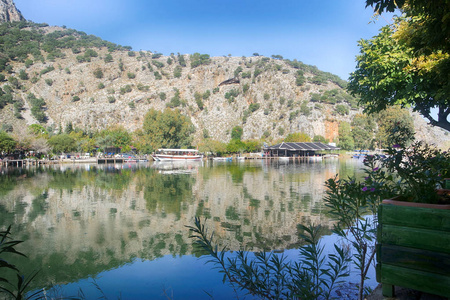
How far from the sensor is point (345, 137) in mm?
96375

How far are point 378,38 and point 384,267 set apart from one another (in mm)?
12035

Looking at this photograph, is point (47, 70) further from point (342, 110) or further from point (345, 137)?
point (342, 110)

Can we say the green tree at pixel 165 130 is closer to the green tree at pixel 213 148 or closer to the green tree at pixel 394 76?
the green tree at pixel 213 148

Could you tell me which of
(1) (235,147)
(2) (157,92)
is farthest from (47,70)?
(1) (235,147)

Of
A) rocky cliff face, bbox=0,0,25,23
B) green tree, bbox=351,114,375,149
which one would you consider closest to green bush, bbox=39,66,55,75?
rocky cliff face, bbox=0,0,25,23

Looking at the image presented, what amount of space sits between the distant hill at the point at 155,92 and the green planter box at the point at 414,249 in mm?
99294

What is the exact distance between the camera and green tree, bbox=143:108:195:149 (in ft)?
246

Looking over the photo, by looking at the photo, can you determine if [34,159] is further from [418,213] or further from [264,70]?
[264,70]

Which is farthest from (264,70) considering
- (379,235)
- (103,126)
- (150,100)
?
(379,235)

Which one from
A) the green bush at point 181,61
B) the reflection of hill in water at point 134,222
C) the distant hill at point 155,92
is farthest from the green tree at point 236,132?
the reflection of hill in water at point 134,222

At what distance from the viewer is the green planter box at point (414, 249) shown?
8.89 ft

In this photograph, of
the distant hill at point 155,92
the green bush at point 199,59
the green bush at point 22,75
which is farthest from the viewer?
the green bush at point 199,59

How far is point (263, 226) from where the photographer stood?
29.5 feet

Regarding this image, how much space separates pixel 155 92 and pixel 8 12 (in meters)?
119
